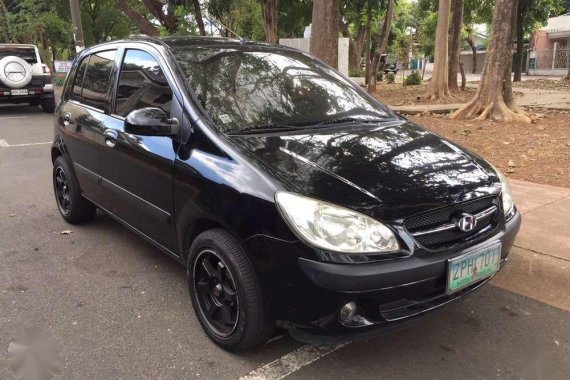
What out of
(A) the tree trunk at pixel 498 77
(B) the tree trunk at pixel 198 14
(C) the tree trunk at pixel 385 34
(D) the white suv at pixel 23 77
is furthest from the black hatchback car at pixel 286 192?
(B) the tree trunk at pixel 198 14

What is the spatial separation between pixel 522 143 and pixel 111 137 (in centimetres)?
629

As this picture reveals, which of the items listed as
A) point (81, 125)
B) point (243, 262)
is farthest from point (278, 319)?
point (81, 125)

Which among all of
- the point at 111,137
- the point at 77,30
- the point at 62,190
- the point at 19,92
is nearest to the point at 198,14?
the point at 77,30

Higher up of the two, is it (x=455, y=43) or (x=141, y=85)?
(x=455, y=43)

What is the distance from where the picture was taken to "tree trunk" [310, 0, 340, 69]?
1014 cm

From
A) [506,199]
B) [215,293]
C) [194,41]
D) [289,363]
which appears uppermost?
[194,41]

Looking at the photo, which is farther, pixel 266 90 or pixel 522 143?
Answer: pixel 522 143

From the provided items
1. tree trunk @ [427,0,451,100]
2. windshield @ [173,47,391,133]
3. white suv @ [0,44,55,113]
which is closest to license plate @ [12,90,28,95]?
white suv @ [0,44,55,113]

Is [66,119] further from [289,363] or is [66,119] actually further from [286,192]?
[289,363]

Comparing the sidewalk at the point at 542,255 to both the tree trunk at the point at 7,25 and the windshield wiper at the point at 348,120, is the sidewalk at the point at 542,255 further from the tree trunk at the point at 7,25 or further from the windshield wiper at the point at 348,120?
the tree trunk at the point at 7,25

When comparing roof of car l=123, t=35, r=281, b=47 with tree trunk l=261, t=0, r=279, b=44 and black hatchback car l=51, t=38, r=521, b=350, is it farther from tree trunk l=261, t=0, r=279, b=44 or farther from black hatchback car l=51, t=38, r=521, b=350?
tree trunk l=261, t=0, r=279, b=44

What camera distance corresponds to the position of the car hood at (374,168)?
257cm

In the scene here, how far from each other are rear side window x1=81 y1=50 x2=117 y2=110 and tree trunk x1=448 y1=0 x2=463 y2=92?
50.0 feet

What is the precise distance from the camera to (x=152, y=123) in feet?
10.2
